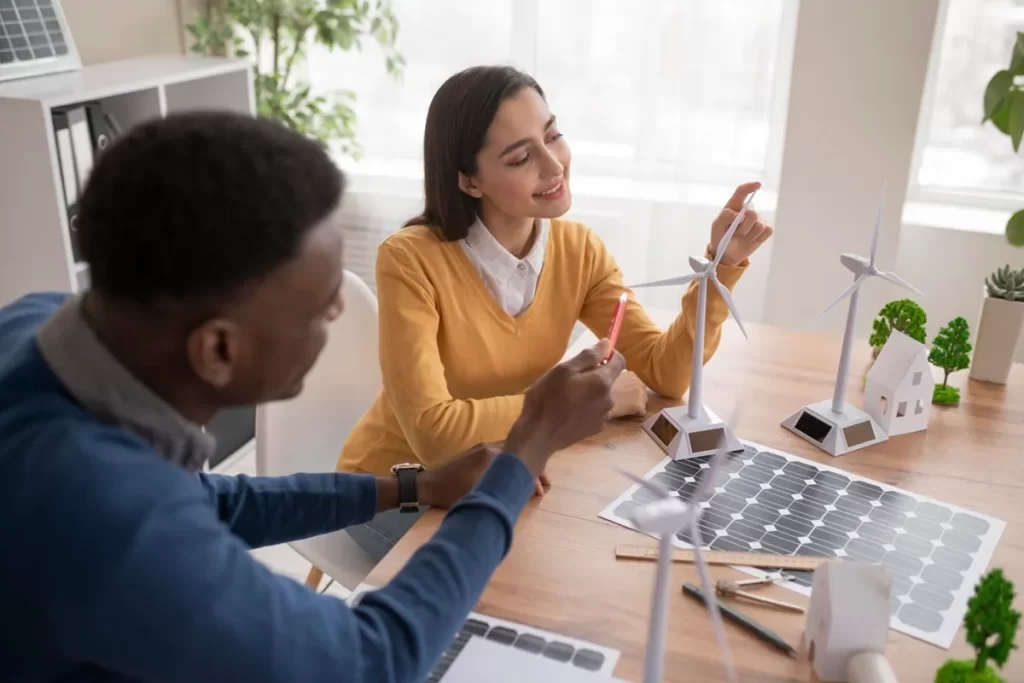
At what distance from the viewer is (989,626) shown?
813 millimetres

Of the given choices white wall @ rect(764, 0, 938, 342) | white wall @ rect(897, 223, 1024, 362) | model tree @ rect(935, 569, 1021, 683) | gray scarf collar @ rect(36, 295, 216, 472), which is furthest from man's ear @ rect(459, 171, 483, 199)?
white wall @ rect(897, 223, 1024, 362)

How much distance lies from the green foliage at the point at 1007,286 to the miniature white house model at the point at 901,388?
27 centimetres

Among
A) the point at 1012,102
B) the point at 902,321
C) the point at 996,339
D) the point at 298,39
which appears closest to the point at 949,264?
the point at 1012,102

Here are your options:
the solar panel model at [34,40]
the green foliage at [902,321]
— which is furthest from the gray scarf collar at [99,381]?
the solar panel model at [34,40]

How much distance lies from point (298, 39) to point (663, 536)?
2.42 m

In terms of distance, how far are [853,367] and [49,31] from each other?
6.63 ft

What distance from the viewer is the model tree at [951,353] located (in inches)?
58.9

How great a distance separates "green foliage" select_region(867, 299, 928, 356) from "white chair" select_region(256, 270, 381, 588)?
893mm

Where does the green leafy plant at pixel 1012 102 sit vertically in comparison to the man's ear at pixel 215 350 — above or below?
above

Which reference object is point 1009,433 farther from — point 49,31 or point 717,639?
point 49,31

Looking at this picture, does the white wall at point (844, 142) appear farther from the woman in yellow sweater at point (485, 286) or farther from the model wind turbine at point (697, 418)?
the model wind turbine at point (697, 418)

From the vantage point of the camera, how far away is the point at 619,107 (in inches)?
108

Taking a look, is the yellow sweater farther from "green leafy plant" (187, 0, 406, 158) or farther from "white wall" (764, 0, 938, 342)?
"green leafy plant" (187, 0, 406, 158)

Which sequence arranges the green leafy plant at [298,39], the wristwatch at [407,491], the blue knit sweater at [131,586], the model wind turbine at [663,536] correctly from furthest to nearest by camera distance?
the green leafy plant at [298,39]
the wristwatch at [407,491]
the model wind turbine at [663,536]
the blue knit sweater at [131,586]
